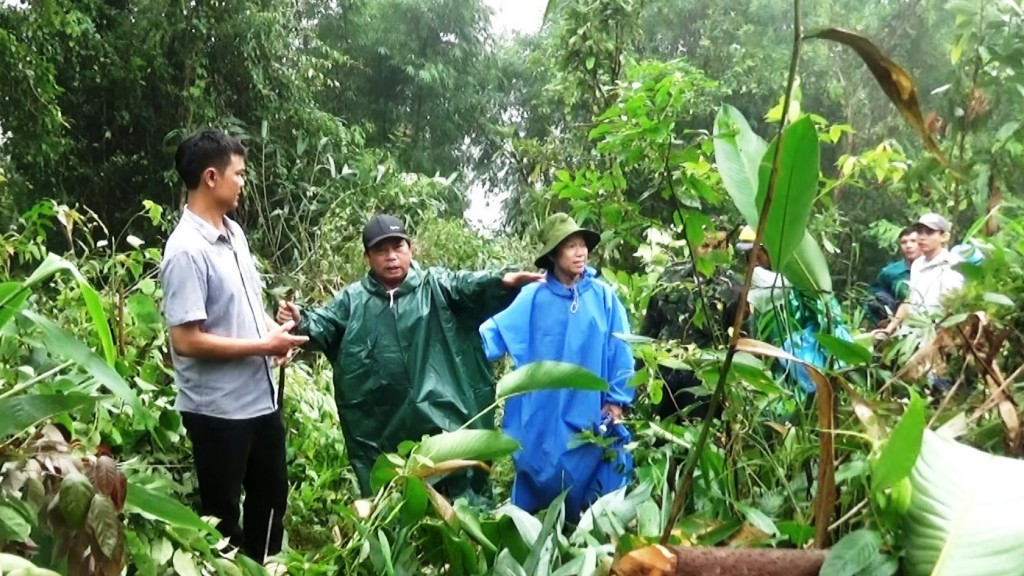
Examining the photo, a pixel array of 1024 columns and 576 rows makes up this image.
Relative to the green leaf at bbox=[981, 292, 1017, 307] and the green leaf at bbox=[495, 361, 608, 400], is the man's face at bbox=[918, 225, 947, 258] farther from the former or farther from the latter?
the green leaf at bbox=[495, 361, 608, 400]

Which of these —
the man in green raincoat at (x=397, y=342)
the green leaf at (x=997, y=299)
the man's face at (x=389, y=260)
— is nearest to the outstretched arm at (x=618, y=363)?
the man in green raincoat at (x=397, y=342)

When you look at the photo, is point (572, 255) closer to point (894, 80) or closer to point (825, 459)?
point (825, 459)

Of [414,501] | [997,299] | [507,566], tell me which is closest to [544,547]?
[507,566]

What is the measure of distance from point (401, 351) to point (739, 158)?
52.5 inches

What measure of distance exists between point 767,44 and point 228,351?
764 cm

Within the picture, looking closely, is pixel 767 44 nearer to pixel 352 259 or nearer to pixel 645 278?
pixel 352 259

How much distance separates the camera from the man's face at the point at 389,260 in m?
2.37

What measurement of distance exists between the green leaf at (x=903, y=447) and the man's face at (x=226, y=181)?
150 cm

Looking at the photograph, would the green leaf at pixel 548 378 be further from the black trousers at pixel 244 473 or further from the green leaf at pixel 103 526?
the black trousers at pixel 244 473

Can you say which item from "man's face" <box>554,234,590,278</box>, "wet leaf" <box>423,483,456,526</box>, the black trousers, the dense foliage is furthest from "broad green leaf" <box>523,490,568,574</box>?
"man's face" <box>554,234,590,278</box>

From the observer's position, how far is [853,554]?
3.07 feet

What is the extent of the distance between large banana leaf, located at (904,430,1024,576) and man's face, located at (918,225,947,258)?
6.60ft

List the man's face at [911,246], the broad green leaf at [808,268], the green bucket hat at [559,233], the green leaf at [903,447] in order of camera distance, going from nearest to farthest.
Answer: the green leaf at [903,447] → the broad green leaf at [808,268] → the green bucket hat at [559,233] → the man's face at [911,246]

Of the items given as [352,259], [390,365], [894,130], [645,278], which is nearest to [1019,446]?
[645,278]
